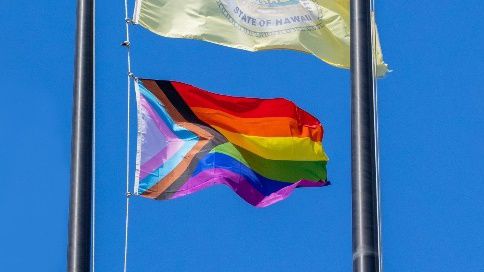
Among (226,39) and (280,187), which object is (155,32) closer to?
(226,39)

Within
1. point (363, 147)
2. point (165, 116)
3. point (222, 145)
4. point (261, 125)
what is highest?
point (261, 125)

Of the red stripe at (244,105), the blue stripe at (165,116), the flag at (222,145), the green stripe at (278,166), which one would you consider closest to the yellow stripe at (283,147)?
the flag at (222,145)

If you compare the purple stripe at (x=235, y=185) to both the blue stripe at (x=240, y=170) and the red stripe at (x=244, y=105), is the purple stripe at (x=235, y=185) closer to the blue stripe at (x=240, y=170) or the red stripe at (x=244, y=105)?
the blue stripe at (x=240, y=170)

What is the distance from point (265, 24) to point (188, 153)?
3.22 meters

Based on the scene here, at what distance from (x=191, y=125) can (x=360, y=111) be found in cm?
783

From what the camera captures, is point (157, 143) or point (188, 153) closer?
point (157, 143)

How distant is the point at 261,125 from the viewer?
26.5 meters

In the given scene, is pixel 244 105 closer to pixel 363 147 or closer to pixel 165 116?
pixel 165 116

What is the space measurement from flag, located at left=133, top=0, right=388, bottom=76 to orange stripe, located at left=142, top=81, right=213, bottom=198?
3.37ft

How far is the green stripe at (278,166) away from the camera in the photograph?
2536cm

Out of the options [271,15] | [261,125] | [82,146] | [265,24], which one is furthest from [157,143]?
[82,146]

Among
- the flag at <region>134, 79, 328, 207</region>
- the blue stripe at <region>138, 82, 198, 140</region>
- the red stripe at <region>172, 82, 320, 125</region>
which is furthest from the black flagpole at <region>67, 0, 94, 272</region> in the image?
the red stripe at <region>172, 82, 320, 125</region>

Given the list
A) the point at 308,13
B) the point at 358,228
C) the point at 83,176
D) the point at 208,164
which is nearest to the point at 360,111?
the point at 358,228

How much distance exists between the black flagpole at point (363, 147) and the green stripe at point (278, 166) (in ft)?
22.4
